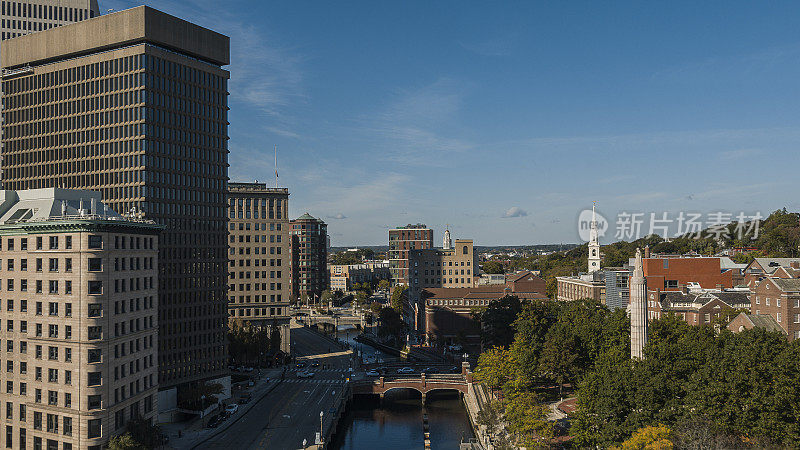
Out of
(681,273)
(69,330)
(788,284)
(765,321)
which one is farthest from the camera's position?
(681,273)

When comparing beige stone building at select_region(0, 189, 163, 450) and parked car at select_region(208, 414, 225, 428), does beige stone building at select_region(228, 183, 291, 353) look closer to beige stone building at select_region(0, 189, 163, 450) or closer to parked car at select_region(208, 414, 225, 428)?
A: parked car at select_region(208, 414, 225, 428)

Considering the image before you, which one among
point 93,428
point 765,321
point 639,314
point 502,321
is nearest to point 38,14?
point 93,428

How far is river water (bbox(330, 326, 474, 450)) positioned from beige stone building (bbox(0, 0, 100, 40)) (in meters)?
120

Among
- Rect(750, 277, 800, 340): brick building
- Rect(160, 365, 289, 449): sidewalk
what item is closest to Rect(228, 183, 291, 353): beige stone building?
Rect(160, 365, 289, 449): sidewalk

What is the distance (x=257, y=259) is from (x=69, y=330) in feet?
292

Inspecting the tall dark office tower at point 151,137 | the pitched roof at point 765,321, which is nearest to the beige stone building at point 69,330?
the tall dark office tower at point 151,137

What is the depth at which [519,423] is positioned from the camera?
91.4 meters

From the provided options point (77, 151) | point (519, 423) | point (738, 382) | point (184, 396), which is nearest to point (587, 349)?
point (519, 423)

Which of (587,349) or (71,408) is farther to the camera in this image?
(587,349)

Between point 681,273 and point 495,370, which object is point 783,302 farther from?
point 681,273

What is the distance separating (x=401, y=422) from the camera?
126438 millimetres

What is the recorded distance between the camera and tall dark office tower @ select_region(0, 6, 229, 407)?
384ft

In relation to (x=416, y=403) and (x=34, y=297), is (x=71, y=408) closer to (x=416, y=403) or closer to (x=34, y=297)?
(x=34, y=297)

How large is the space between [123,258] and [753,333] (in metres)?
79.7
